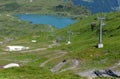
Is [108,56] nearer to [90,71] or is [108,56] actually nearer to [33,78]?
[90,71]

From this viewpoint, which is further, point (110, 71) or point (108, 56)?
point (108, 56)

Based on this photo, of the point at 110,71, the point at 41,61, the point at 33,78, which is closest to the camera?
the point at 33,78

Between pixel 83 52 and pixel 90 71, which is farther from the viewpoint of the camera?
pixel 83 52

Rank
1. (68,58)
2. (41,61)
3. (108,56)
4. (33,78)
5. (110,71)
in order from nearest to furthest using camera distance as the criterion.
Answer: (33,78)
(110,71)
(108,56)
(68,58)
(41,61)

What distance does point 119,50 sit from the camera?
285ft

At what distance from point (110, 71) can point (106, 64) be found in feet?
27.4

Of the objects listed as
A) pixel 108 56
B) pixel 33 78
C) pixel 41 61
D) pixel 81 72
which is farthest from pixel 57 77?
pixel 41 61

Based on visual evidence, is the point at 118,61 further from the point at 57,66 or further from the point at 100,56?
the point at 57,66

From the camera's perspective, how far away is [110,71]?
227ft

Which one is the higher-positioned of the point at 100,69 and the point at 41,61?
the point at 100,69

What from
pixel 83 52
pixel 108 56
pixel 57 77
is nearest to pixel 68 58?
pixel 83 52

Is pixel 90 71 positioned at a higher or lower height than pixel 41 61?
higher

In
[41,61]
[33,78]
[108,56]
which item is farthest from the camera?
[41,61]

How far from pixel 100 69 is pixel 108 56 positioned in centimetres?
1273
